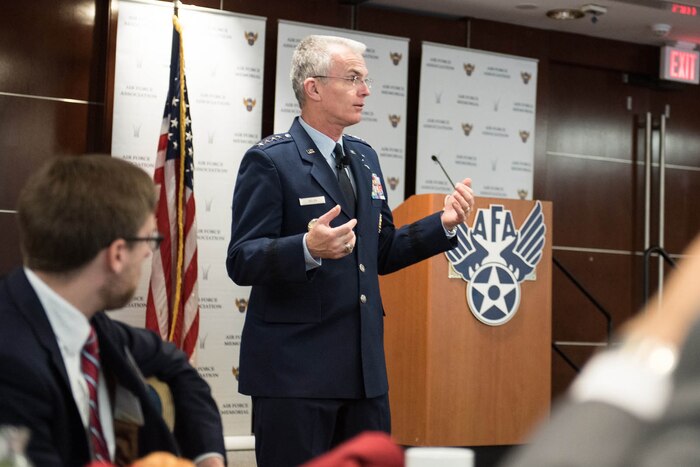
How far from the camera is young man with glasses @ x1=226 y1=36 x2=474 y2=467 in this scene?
2.81 meters

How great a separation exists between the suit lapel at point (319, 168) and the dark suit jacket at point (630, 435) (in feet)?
8.39

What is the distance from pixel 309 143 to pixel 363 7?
15.5 ft

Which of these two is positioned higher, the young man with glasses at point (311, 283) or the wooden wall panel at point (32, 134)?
the wooden wall panel at point (32, 134)

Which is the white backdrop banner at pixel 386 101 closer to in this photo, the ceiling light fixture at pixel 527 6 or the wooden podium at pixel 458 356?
the ceiling light fixture at pixel 527 6

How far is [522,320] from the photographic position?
5.72m

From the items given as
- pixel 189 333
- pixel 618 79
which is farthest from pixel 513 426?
pixel 618 79

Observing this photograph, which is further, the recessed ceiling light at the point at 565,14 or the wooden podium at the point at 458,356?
the recessed ceiling light at the point at 565,14

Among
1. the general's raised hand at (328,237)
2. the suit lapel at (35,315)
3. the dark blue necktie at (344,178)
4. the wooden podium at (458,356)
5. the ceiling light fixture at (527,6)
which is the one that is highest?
the ceiling light fixture at (527,6)

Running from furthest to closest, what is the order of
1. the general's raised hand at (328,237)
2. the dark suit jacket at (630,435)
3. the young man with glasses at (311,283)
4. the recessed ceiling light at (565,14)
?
the recessed ceiling light at (565,14), the young man with glasses at (311,283), the general's raised hand at (328,237), the dark suit jacket at (630,435)

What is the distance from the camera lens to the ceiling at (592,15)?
7531 mm

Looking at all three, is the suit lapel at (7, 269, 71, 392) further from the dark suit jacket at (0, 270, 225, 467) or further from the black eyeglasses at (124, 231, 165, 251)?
the black eyeglasses at (124, 231, 165, 251)

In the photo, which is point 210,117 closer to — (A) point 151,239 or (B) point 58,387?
(A) point 151,239

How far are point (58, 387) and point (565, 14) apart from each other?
691 centimetres

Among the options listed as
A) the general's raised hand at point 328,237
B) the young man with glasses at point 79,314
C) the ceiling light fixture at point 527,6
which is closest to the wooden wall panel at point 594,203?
the ceiling light fixture at point 527,6
